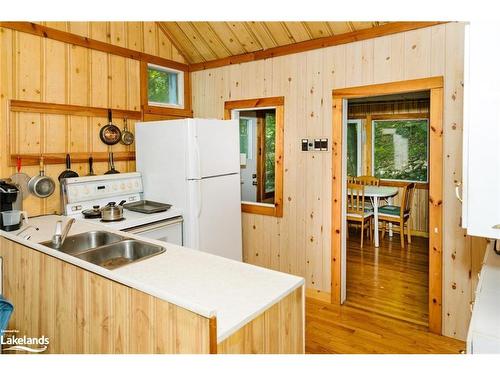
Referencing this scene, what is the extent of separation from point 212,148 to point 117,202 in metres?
1.01

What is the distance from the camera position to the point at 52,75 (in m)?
3.08

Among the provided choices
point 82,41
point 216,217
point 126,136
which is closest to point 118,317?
point 216,217

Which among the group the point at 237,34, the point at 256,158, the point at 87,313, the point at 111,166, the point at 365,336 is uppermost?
the point at 237,34

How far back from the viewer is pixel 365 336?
9.32 ft

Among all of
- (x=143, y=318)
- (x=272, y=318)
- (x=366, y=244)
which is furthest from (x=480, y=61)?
(x=366, y=244)

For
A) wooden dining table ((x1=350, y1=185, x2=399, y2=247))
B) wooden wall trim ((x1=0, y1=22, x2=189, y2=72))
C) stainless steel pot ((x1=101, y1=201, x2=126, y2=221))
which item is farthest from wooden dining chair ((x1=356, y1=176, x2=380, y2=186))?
stainless steel pot ((x1=101, y1=201, x2=126, y2=221))

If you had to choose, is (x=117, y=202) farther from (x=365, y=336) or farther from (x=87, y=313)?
(x=365, y=336)

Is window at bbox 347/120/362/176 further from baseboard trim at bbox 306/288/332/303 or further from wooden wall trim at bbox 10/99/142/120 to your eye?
wooden wall trim at bbox 10/99/142/120

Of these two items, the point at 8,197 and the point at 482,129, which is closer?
the point at 482,129

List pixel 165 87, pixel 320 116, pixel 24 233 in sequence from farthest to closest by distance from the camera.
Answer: pixel 165 87
pixel 320 116
pixel 24 233

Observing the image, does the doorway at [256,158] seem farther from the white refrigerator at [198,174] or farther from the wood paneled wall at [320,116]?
the white refrigerator at [198,174]

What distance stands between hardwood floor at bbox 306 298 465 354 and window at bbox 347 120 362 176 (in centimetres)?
376

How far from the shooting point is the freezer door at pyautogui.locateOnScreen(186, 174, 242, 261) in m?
3.27
